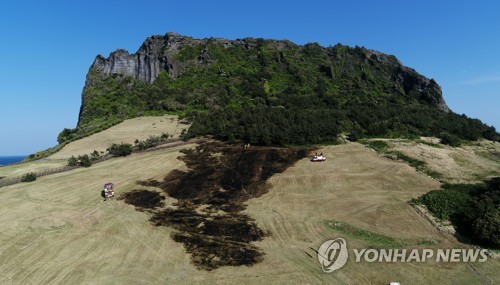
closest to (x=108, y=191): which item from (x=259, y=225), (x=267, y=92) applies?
(x=259, y=225)

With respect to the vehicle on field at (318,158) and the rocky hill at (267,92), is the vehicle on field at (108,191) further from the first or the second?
the vehicle on field at (318,158)

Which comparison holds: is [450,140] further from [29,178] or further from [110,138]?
[29,178]

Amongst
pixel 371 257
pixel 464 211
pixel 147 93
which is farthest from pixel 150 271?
pixel 147 93

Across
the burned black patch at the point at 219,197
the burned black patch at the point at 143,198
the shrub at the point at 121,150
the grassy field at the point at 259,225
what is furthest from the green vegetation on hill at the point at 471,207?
the shrub at the point at 121,150

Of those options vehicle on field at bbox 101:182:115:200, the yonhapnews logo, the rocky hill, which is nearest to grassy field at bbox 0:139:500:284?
the yonhapnews logo

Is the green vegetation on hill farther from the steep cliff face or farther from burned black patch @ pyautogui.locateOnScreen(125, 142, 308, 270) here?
the steep cliff face

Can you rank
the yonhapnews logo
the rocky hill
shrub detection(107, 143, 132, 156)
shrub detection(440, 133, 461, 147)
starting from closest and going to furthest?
1. the yonhapnews logo
2. shrub detection(107, 143, 132, 156)
3. shrub detection(440, 133, 461, 147)
4. the rocky hill

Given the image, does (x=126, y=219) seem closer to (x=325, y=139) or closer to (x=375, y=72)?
(x=325, y=139)
